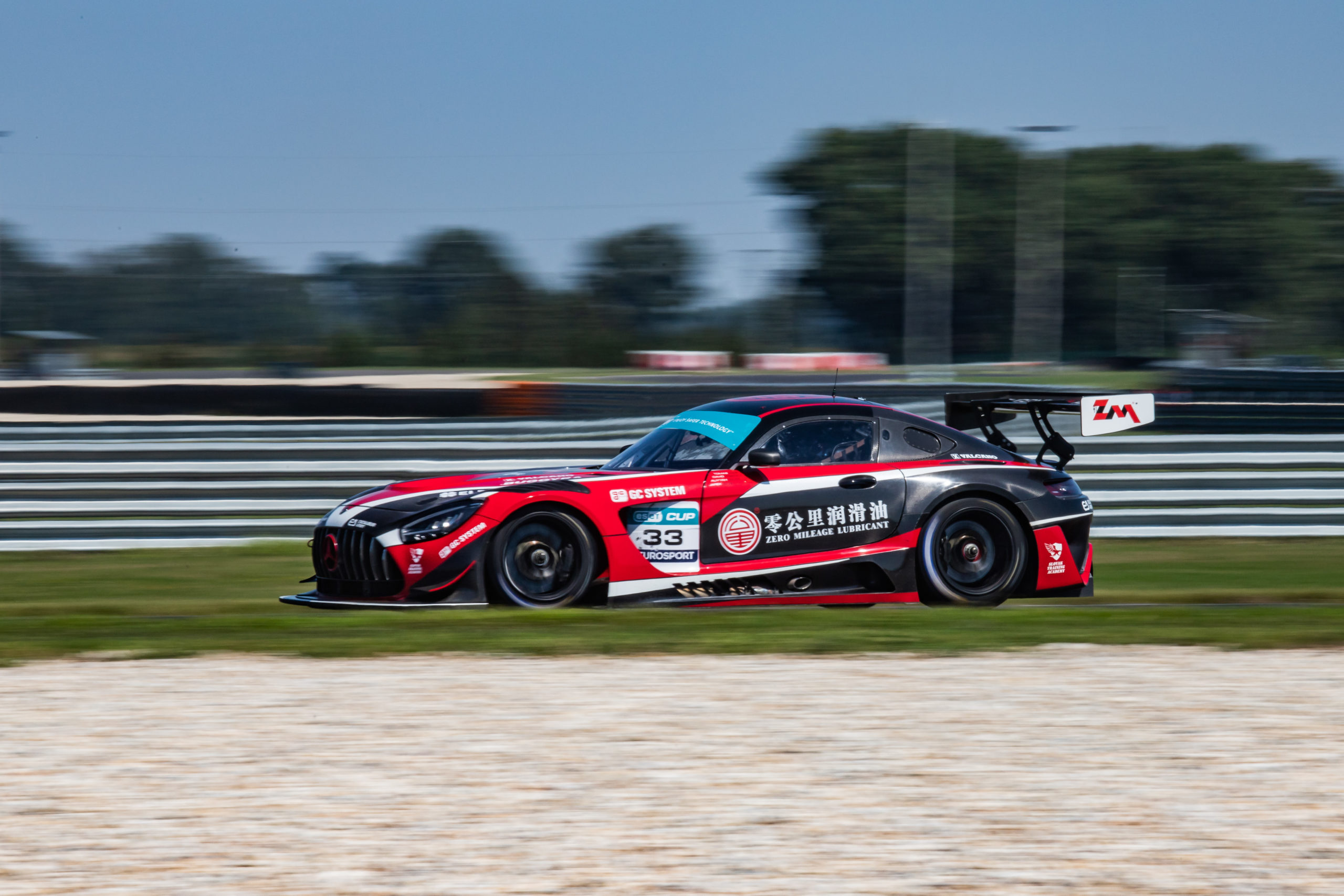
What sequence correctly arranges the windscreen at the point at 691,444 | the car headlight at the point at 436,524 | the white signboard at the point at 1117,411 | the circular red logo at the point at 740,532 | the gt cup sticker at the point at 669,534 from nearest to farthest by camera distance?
the car headlight at the point at 436,524, the gt cup sticker at the point at 669,534, the circular red logo at the point at 740,532, the windscreen at the point at 691,444, the white signboard at the point at 1117,411

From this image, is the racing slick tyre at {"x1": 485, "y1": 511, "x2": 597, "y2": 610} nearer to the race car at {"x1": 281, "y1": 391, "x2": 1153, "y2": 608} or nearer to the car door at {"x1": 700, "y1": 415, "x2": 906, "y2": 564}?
the race car at {"x1": 281, "y1": 391, "x2": 1153, "y2": 608}

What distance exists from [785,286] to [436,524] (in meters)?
18.9

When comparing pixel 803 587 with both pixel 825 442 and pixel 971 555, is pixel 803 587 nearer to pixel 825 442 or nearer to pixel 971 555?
pixel 825 442

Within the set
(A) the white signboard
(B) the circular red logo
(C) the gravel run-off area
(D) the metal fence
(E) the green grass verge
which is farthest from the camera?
(D) the metal fence

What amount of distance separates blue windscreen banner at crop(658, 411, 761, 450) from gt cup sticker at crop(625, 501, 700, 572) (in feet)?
1.74

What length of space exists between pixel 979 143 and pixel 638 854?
46.3 m

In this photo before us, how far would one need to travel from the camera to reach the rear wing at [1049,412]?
29.0 feet

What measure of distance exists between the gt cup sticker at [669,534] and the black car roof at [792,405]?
827mm

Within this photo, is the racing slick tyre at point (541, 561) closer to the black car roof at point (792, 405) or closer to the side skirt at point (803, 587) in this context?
the side skirt at point (803, 587)

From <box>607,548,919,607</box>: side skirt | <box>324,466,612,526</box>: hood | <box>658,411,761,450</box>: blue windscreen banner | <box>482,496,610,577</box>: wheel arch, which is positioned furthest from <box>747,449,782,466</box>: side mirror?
<box>482,496,610,577</box>: wheel arch

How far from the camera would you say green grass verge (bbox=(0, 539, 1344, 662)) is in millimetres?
6918

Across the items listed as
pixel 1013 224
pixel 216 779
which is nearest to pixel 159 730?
pixel 216 779

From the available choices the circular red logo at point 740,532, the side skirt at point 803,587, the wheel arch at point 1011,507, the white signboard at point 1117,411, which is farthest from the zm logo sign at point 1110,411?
the circular red logo at point 740,532

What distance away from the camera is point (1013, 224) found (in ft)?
139
